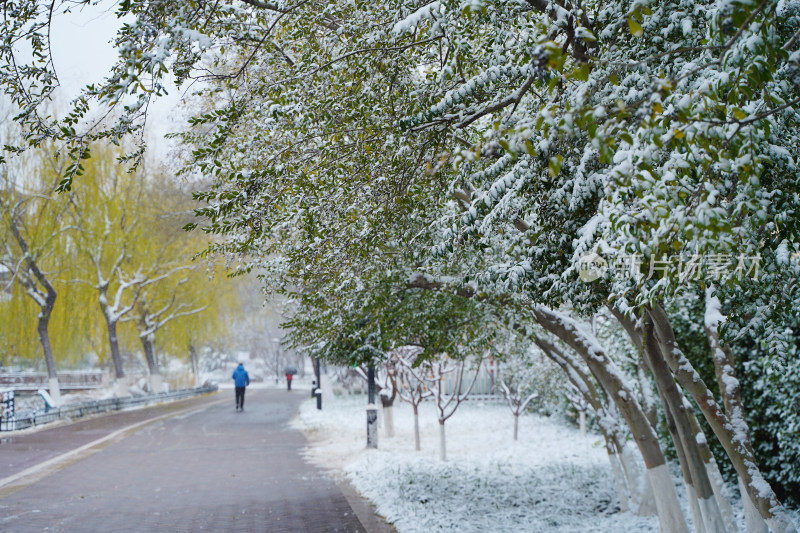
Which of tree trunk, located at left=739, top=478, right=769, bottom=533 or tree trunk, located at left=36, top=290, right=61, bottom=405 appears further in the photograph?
tree trunk, located at left=36, top=290, right=61, bottom=405

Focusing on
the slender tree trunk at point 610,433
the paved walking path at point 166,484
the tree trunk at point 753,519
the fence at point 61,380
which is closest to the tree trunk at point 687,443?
the tree trunk at point 753,519

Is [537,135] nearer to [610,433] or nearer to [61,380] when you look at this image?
[610,433]

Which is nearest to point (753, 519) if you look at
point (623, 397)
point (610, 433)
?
point (623, 397)

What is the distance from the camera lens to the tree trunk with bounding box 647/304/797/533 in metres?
5.86

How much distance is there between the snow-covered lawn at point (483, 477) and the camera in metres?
8.81

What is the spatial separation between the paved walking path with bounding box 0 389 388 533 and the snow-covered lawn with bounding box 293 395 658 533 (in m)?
0.65

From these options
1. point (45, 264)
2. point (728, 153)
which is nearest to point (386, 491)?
point (728, 153)

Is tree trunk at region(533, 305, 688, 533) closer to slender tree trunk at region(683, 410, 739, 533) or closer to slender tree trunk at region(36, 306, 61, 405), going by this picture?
slender tree trunk at region(683, 410, 739, 533)

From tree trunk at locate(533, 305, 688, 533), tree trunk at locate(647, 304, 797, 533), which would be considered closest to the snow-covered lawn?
tree trunk at locate(533, 305, 688, 533)

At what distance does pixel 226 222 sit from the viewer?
530cm

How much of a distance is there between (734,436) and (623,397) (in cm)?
143

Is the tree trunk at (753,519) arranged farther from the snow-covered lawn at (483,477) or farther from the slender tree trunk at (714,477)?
the snow-covered lawn at (483,477)

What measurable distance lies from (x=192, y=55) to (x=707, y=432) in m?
10.2

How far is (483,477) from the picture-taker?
12180 millimetres
